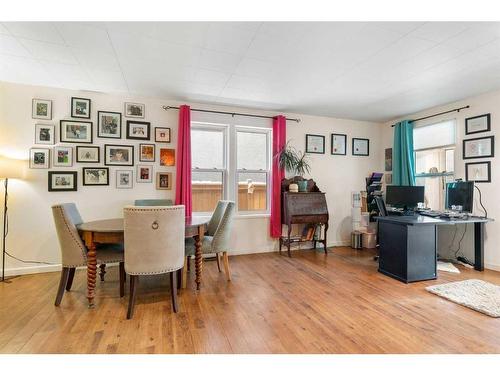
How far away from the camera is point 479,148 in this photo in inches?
141

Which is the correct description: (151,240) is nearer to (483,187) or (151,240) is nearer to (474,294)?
(474,294)

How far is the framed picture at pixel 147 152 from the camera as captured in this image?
12.2 feet

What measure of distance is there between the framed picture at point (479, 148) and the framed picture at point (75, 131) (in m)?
5.41

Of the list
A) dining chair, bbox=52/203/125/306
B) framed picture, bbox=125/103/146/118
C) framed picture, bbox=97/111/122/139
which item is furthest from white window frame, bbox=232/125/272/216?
dining chair, bbox=52/203/125/306

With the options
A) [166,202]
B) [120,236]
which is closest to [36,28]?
[120,236]

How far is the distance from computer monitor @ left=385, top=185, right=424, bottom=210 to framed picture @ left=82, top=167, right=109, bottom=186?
172 inches

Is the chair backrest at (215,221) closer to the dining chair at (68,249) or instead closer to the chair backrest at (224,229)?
the chair backrest at (224,229)

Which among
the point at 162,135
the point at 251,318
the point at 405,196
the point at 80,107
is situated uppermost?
the point at 80,107

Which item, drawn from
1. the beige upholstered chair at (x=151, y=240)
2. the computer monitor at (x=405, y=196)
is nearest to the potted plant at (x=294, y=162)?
the computer monitor at (x=405, y=196)

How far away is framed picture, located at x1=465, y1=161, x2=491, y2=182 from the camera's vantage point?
3.49 m

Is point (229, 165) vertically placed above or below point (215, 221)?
above

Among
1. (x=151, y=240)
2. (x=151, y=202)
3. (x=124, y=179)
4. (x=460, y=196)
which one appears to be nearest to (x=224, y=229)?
(x=151, y=240)

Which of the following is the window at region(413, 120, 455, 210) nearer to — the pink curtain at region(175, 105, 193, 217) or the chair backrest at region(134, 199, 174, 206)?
the pink curtain at region(175, 105, 193, 217)

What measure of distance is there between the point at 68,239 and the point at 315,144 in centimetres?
395
